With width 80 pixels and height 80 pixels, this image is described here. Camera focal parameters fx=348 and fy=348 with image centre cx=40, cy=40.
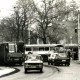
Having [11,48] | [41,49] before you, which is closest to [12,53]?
[11,48]

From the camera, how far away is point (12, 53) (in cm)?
4525

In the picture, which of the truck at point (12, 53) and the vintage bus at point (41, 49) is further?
the vintage bus at point (41, 49)

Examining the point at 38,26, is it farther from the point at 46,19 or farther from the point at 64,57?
the point at 64,57

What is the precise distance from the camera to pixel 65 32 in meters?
87.8

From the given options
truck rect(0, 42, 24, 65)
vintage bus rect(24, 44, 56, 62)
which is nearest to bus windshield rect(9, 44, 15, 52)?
truck rect(0, 42, 24, 65)

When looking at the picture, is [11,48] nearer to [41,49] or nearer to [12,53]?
[12,53]

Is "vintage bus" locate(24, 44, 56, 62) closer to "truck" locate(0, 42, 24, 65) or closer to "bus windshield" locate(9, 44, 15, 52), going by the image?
"truck" locate(0, 42, 24, 65)

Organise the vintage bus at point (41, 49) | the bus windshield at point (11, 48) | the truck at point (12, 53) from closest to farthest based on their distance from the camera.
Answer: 1. the truck at point (12, 53)
2. the bus windshield at point (11, 48)
3. the vintage bus at point (41, 49)

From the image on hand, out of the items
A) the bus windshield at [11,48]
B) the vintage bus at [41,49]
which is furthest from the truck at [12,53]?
the vintage bus at [41,49]

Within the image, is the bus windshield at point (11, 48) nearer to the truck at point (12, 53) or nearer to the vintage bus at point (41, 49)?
Answer: the truck at point (12, 53)

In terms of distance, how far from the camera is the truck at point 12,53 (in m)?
44.7

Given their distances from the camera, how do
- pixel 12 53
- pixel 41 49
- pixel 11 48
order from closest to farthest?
1. pixel 12 53
2. pixel 11 48
3. pixel 41 49

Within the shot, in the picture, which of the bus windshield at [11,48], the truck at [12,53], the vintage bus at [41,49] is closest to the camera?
the truck at [12,53]

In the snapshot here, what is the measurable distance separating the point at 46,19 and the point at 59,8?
4.01 m
